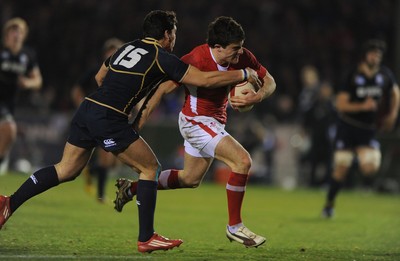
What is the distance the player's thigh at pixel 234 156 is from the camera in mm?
8523

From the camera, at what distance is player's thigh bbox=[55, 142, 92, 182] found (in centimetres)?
826

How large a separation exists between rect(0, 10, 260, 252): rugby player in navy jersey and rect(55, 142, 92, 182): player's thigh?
1.6 inches

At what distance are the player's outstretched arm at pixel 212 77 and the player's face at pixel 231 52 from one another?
38cm

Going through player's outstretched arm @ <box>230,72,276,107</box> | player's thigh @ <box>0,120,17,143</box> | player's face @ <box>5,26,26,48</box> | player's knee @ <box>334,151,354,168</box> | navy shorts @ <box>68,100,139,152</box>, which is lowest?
player's knee @ <box>334,151,354,168</box>

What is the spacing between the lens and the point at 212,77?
7.94 m

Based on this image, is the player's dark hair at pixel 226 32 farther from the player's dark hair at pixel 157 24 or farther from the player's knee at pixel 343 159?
the player's knee at pixel 343 159

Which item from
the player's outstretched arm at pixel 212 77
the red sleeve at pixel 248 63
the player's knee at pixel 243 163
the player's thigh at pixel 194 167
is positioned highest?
the red sleeve at pixel 248 63

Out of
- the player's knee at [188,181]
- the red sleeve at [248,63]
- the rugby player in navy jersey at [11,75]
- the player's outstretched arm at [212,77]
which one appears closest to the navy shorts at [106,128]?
the player's outstretched arm at [212,77]

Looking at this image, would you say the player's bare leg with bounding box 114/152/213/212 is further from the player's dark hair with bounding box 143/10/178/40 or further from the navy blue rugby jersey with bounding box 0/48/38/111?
the navy blue rugby jersey with bounding box 0/48/38/111

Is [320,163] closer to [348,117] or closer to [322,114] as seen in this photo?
[322,114]

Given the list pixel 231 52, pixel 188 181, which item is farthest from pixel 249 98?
pixel 188 181

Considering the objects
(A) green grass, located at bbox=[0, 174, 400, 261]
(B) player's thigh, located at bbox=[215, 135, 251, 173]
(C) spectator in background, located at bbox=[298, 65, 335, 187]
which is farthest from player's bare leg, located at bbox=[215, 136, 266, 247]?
(C) spectator in background, located at bbox=[298, 65, 335, 187]

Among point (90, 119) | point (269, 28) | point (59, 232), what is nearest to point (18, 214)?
point (59, 232)

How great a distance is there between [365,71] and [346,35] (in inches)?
412
